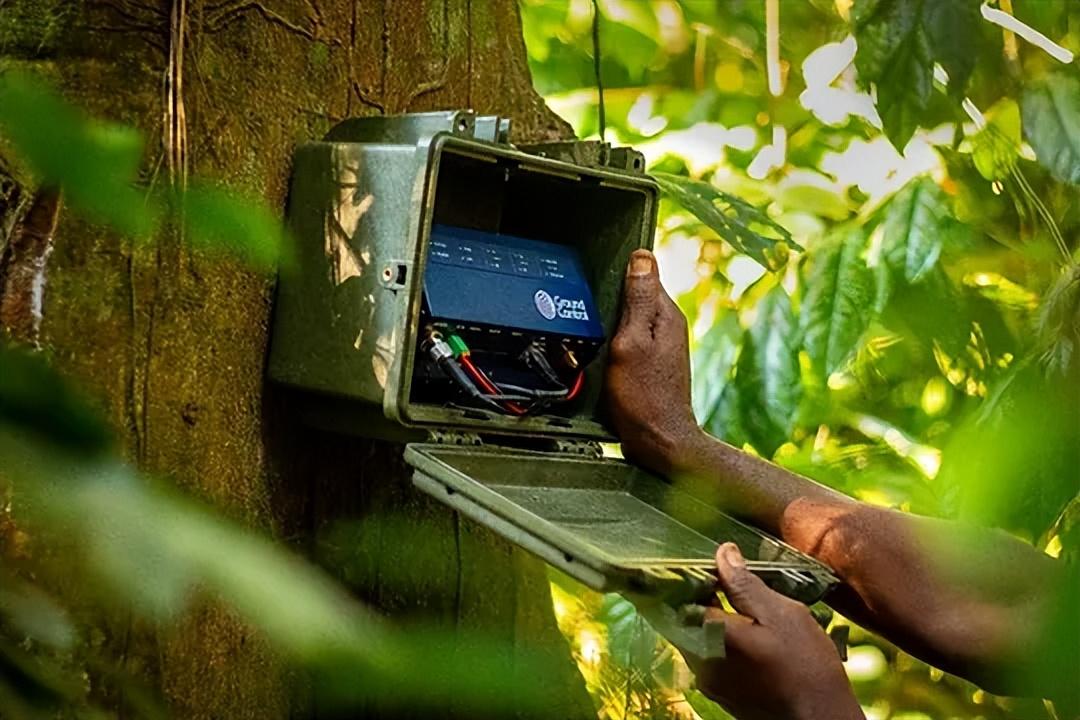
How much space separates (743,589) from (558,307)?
405 millimetres

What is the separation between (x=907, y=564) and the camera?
141 cm

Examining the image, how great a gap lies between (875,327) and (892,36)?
0.77 m

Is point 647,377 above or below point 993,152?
below

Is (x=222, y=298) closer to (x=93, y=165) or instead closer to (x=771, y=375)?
(x=771, y=375)

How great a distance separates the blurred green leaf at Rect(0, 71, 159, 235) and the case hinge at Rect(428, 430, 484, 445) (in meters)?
0.85

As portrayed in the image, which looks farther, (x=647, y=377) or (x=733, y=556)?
(x=647, y=377)

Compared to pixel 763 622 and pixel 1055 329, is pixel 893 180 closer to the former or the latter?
pixel 1055 329

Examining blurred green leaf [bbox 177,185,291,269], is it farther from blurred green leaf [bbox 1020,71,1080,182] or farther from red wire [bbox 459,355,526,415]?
blurred green leaf [bbox 1020,71,1080,182]

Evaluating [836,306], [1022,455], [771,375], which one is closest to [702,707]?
[771,375]

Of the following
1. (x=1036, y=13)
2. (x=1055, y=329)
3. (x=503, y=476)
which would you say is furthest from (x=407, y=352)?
(x=1036, y=13)

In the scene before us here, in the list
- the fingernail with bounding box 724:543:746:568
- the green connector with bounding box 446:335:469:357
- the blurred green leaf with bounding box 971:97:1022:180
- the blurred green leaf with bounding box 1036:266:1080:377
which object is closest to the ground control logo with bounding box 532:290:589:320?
the green connector with bounding box 446:335:469:357

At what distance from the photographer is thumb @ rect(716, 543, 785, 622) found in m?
1.11

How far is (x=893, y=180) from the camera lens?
2109 millimetres

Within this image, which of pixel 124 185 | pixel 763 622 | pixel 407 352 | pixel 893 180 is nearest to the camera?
pixel 124 185
